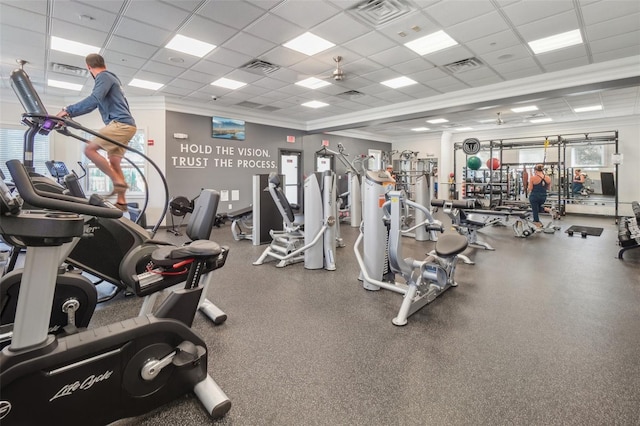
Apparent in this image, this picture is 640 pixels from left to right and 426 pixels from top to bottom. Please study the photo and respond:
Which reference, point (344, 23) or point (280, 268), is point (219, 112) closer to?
point (344, 23)

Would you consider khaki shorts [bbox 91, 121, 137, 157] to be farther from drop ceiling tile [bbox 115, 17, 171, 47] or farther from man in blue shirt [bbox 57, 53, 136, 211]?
drop ceiling tile [bbox 115, 17, 171, 47]

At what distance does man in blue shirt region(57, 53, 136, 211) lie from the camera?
2342 mm

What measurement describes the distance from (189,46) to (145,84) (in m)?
2.39

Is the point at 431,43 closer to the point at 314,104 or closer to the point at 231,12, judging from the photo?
the point at 231,12

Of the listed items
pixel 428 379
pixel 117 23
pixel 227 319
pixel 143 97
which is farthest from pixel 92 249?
pixel 143 97

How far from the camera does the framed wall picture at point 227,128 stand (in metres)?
8.20

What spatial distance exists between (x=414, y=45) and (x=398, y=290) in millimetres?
3540

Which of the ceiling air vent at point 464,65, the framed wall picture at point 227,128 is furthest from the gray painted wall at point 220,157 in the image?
the ceiling air vent at point 464,65

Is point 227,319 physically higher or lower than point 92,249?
lower

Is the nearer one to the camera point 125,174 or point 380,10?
point 380,10

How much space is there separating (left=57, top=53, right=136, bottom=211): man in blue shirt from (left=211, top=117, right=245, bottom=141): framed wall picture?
5840 mm

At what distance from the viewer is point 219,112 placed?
8266 millimetres

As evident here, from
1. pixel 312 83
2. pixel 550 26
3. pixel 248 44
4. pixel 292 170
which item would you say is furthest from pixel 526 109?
pixel 248 44

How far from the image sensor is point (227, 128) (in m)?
8.42
